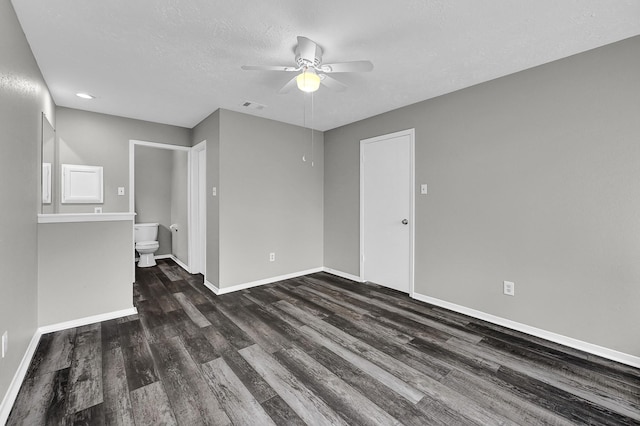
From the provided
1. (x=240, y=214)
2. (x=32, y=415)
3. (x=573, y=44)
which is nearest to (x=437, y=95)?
(x=573, y=44)

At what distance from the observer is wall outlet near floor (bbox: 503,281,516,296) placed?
2588 mm

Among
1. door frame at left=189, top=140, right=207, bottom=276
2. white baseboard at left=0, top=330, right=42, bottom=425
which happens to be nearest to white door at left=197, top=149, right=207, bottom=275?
door frame at left=189, top=140, right=207, bottom=276

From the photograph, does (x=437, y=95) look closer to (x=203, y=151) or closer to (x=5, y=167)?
(x=203, y=151)

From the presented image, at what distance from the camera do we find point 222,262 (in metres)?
3.54

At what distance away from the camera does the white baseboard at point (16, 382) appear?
1.49m

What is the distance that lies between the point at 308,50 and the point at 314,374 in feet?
7.56

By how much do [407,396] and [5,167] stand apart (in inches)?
108

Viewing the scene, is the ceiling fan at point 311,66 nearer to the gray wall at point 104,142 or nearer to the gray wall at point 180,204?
the gray wall at point 104,142

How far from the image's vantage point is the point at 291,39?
6.68 feet

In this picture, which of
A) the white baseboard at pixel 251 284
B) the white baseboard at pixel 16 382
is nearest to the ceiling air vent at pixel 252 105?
the white baseboard at pixel 251 284

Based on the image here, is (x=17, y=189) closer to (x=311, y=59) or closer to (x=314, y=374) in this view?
(x=311, y=59)

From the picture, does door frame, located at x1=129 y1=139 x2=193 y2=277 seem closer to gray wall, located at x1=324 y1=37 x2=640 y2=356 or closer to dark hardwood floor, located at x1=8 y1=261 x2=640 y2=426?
dark hardwood floor, located at x1=8 y1=261 x2=640 y2=426

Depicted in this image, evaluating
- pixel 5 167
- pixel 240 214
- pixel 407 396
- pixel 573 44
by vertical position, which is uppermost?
pixel 573 44

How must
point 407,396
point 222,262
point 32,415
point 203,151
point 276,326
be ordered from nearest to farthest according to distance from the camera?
point 32,415 < point 407,396 < point 276,326 < point 222,262 < point 203,151
